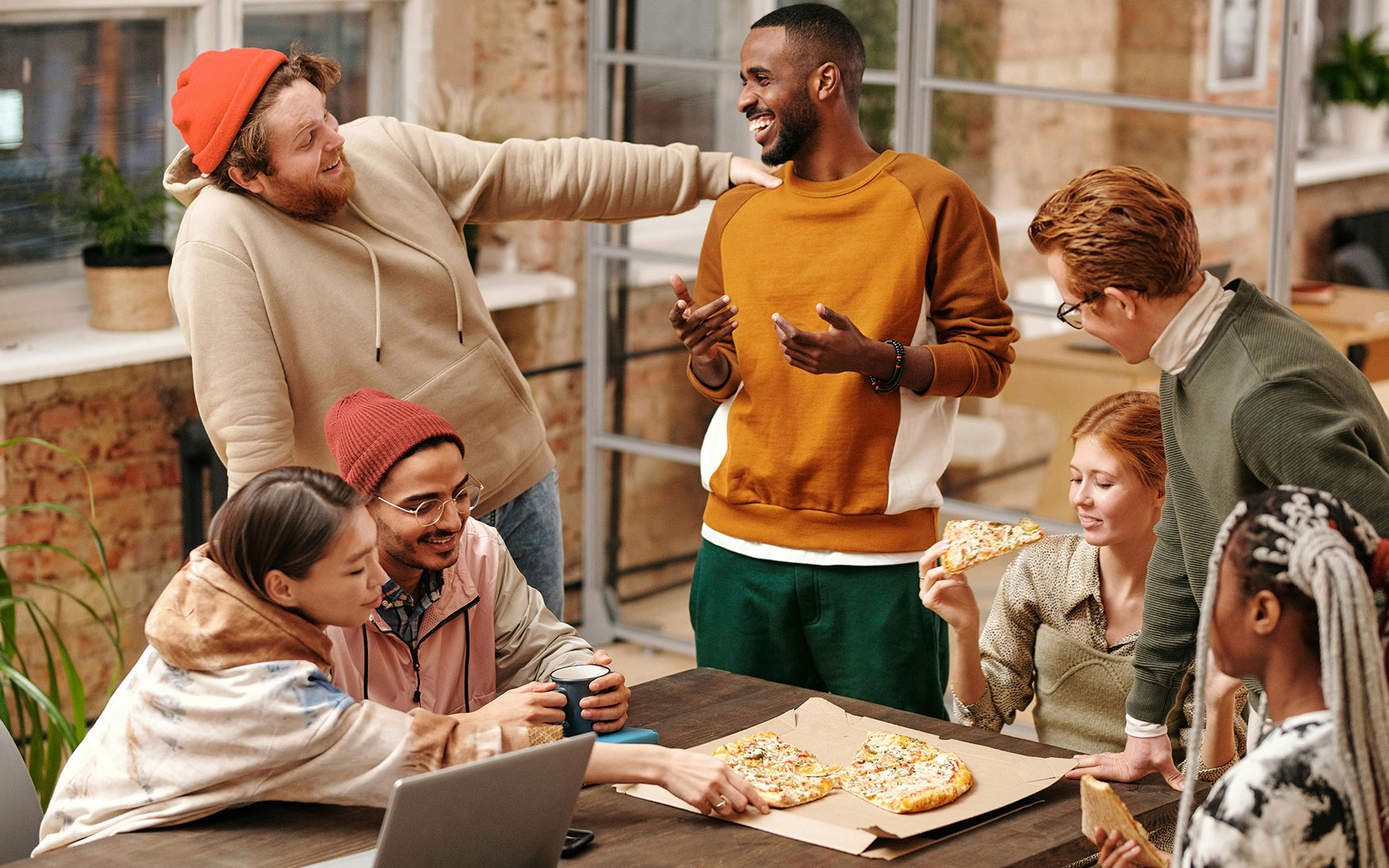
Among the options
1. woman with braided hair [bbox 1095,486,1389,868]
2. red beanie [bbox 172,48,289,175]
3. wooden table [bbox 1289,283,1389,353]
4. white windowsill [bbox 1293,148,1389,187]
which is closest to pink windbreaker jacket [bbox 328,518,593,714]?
red beanie [bbox 172,48,289,175]

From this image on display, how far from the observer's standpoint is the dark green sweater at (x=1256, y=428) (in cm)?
162

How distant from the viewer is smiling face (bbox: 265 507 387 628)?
5.65 ft

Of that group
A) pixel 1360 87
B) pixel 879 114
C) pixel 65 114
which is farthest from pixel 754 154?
pixel 1360 87

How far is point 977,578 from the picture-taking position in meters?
4.21

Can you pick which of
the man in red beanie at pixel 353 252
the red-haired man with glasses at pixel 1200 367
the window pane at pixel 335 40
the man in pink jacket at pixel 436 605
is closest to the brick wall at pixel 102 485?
the window pane at pixel 335 40

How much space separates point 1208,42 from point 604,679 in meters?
2.49

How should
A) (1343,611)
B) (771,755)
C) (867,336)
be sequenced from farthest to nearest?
1. (867,336)
2. (771,755)
3. (1343,611)

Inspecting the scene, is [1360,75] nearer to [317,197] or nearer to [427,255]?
[427,255]

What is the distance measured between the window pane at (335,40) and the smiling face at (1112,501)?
A: 2.48 meters

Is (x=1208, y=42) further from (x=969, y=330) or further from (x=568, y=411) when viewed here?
(x=568, y=411)

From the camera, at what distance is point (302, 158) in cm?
230

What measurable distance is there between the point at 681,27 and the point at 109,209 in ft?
5.53

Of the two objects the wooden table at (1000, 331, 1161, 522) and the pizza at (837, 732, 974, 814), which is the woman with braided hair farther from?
the wooden table at (1000, 331, 1161, 522)

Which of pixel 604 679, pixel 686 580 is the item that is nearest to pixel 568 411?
pixel 686 580
